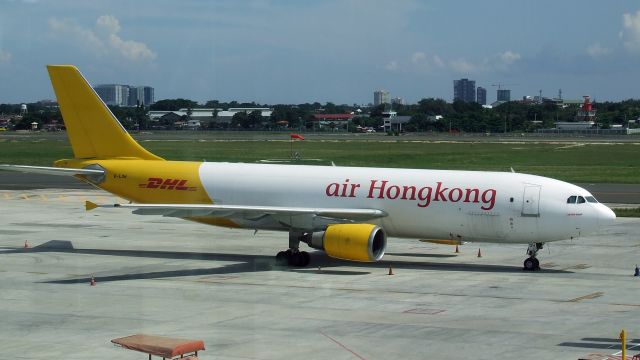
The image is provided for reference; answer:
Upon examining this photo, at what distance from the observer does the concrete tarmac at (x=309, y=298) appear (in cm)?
2302

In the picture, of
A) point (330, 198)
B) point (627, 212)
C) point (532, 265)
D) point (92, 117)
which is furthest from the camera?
point (627, 212)

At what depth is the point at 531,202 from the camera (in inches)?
1366

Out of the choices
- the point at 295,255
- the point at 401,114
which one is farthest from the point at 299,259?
the point at 401,114

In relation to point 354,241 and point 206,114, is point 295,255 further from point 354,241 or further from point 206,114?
point 206,114

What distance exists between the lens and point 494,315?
1056 inches

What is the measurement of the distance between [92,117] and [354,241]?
13.9 metres

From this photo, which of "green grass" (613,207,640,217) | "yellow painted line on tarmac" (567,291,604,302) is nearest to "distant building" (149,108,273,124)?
"green grass" (613,207,640,217)

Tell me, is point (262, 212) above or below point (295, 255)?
above

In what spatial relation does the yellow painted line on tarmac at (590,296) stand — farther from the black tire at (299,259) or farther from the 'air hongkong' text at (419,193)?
A: the black tire at (299,259)

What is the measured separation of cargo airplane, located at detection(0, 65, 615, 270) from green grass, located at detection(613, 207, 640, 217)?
759 inches

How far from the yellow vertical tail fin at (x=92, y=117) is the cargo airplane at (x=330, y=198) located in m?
0.04

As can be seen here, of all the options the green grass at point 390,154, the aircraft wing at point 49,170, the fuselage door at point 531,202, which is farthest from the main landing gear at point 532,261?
the green grass at point 390,154

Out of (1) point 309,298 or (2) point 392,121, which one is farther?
(2) point 392,121

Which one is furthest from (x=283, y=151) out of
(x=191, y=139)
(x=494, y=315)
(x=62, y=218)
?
(x=494, y=315)
